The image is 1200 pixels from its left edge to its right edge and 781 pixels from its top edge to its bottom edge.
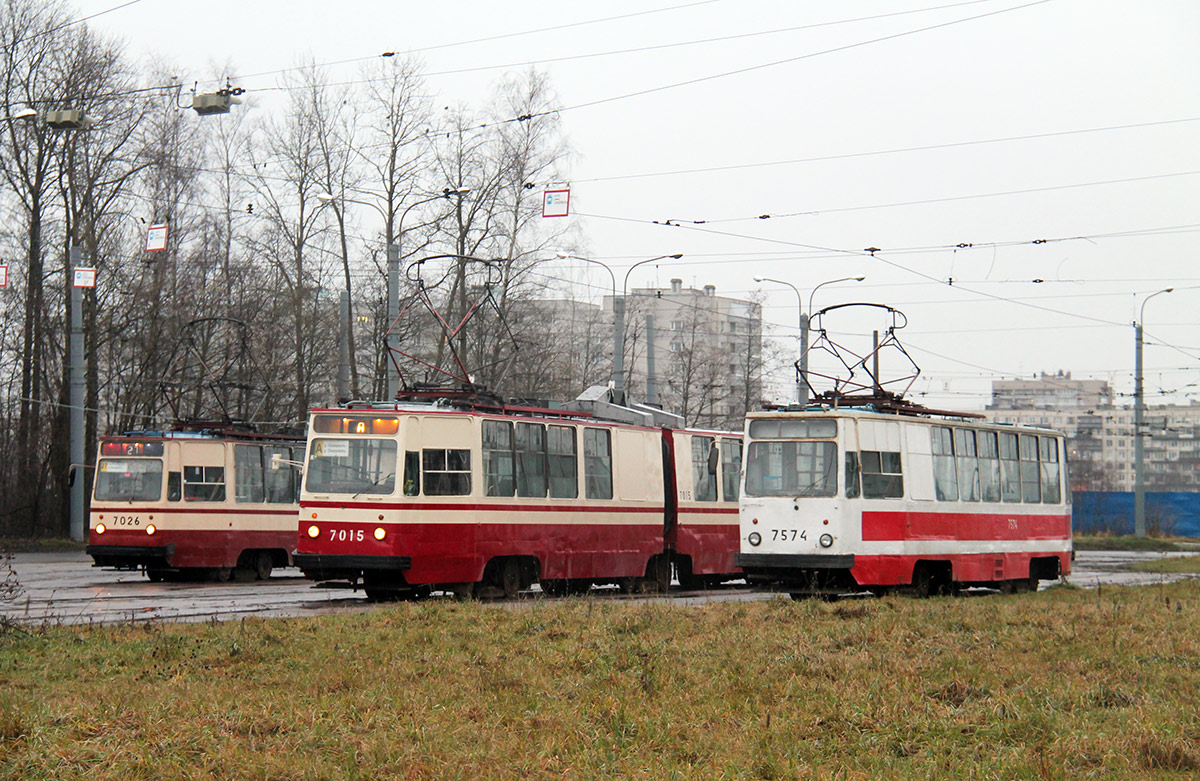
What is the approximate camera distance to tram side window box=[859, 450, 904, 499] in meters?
18.8

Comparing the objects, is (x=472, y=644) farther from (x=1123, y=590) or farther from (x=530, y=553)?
(x=1123, y=590)

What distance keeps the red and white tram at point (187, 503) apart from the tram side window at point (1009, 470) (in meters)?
12.2

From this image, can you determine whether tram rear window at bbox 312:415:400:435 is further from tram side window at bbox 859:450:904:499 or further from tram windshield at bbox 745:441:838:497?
tram side window at bbox 859:450:904:499

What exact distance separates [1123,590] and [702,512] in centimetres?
695

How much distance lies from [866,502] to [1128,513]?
46.6 metres

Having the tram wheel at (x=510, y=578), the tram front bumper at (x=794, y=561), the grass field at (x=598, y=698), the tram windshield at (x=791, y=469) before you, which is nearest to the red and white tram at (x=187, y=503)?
the tram wheel at (x=510, y=578)

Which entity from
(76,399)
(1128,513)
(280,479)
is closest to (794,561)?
(280,479)

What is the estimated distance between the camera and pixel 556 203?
2845cm

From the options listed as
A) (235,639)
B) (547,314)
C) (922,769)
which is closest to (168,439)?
(235,639)

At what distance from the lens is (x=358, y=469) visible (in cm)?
1830

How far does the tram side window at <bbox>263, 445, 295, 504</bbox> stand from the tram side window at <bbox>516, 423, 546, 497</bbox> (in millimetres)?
8072

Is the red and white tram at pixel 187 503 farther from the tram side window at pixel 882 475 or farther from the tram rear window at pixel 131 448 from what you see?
the tram side window at pixel 882 475

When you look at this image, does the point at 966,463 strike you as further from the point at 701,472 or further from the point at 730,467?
the point at 730,467

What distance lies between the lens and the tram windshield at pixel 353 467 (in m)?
18.1
